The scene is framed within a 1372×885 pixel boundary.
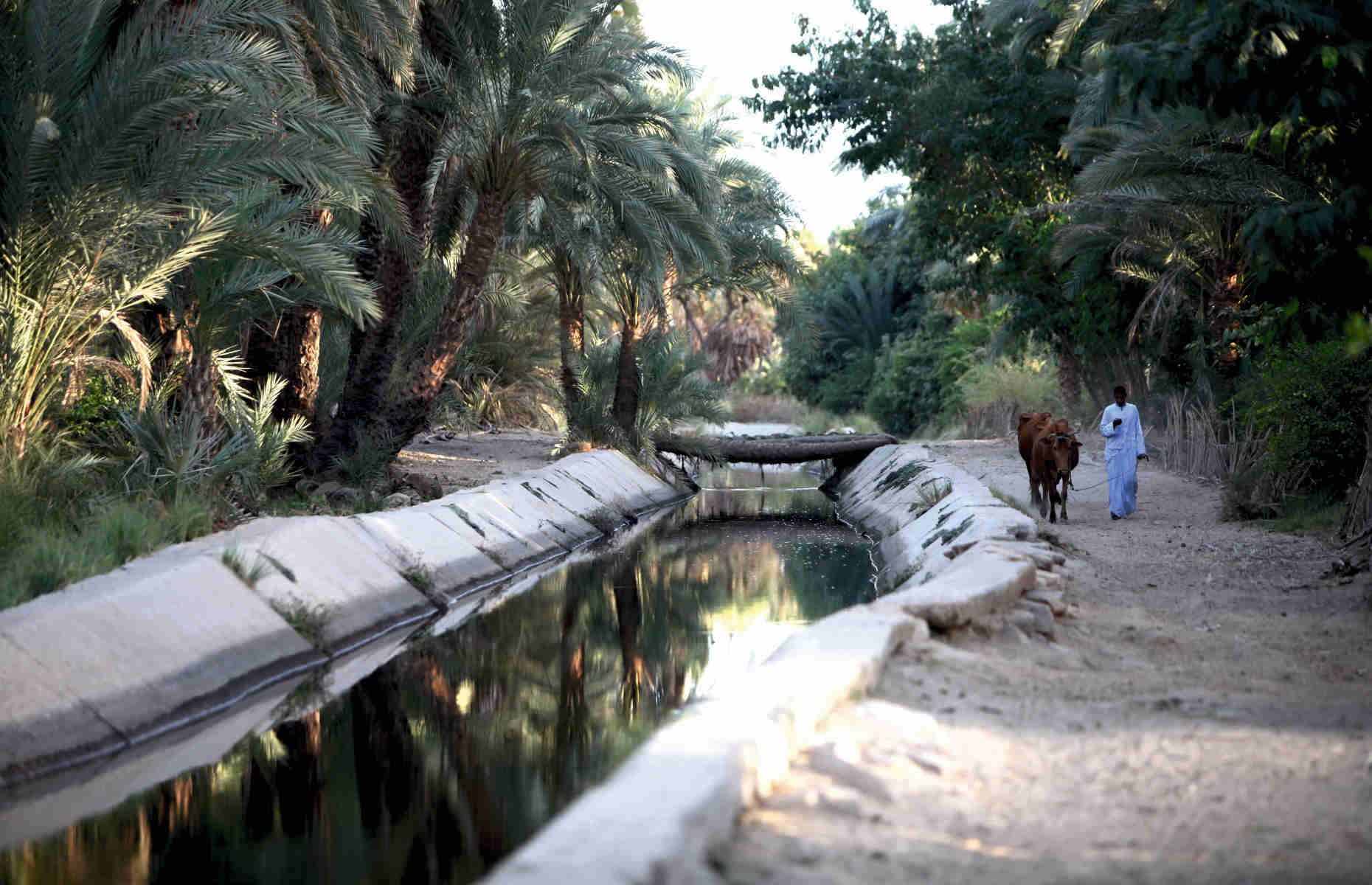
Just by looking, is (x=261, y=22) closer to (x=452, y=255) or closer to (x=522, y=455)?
(x=452, y=255)

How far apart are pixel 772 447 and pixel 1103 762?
20863mm

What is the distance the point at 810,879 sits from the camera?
3.85 metres

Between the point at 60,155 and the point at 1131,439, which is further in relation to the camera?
the point at 1131,439

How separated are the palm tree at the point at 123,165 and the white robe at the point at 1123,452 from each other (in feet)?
27.1

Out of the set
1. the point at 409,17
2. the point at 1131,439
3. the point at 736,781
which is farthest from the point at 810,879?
the point at 409,17

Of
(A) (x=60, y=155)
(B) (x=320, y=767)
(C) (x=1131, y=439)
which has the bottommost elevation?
(B) (x=320, y=767)

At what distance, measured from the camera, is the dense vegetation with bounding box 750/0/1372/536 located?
7785mm

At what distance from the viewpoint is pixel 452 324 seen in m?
17.6

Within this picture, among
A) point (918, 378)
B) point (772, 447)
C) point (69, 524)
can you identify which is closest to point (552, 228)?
point (772, 447)

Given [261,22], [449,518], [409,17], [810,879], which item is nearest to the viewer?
[810,879]

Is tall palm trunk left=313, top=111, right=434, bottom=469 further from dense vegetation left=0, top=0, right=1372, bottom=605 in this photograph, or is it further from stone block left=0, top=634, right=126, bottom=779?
stone block left=0, top=634, right=126, bottom=779

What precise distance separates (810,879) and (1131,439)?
1199 centimetres

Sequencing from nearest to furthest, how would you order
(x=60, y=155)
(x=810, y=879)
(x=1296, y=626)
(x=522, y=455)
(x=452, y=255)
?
→ (x=810, y=879), (x=1296, y=626), (x=60, y=155), (x=452, y=255), (x=522, y=455)

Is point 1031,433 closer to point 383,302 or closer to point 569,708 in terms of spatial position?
point 383,302
